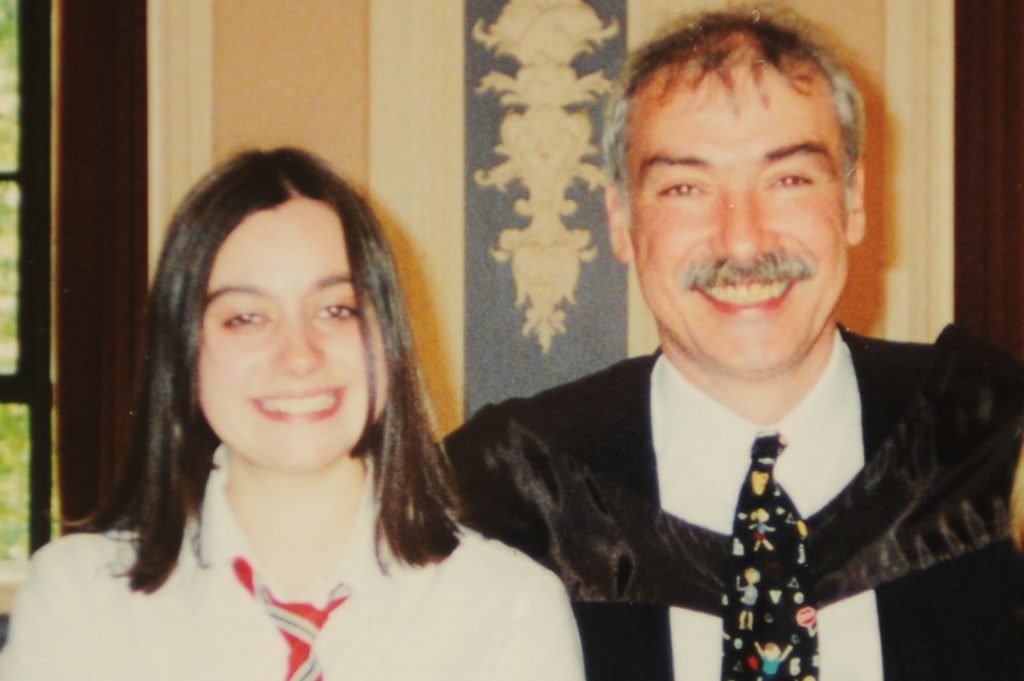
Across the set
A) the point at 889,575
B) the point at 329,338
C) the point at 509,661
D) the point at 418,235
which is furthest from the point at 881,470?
the point at 418,235

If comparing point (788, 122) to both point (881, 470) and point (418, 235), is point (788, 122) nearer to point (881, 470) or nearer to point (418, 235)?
point (881, 470)

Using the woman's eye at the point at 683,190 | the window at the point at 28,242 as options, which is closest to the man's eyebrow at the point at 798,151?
the woman's eye at the point at 683,190

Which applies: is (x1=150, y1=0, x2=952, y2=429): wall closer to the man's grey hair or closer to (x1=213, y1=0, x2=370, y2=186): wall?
(x1=213, y1=0, x2=370, y2=186): wall

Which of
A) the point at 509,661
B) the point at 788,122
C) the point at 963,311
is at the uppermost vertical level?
the point at 788,122

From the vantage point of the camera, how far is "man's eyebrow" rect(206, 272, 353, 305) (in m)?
1.47

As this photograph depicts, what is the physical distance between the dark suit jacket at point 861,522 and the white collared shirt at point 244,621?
0.22 metres

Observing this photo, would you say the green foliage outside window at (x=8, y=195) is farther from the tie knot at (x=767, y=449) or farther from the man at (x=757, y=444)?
the tie knot at (x=767, y=449)

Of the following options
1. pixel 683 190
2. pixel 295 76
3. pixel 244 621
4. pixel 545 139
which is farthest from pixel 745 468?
pixel 295 76

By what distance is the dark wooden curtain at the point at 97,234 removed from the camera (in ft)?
9.54

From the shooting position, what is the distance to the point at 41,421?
3.22m

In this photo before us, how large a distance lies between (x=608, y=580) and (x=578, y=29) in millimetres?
1511

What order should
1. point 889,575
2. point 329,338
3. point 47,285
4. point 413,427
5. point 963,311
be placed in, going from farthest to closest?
point 47,285 < point 963,311 < point 889,575 < point 413,427 < point 329,338

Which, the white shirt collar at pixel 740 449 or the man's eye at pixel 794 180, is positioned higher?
the man's eye at pixel 794 180

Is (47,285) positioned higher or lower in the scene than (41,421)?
higher
